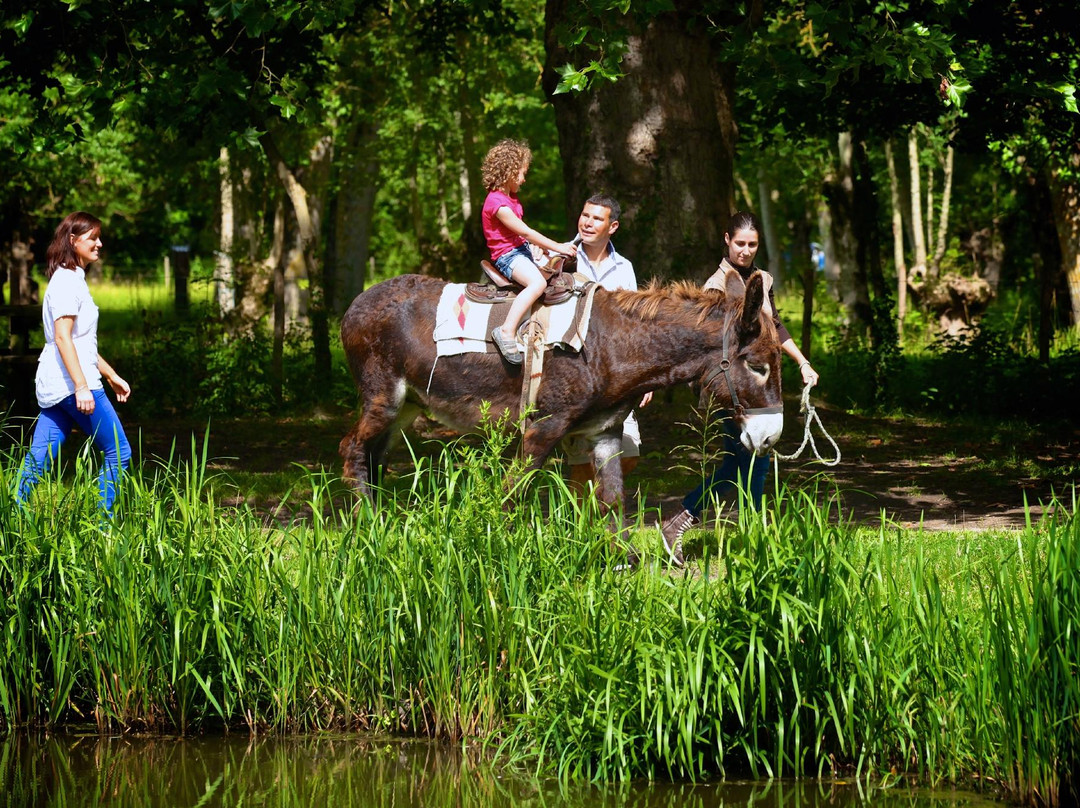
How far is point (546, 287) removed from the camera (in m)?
7.56

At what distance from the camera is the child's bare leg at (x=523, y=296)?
24.5 ft

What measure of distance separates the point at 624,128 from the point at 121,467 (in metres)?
7.43

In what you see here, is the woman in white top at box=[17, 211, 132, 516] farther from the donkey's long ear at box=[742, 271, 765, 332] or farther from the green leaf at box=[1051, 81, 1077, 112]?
the green leaf at box=[1051, 81, 1077, 112]

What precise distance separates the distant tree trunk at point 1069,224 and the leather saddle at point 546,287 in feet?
42.0

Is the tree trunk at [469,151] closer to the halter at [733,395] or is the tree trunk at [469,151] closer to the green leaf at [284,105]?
the green leaf at [284,105]

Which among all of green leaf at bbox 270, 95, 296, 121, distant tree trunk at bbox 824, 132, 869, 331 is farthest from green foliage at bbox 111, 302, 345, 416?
distant tree trunk at bbox 824, 132, 869, 331

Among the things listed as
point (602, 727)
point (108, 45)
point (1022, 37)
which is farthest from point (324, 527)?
point (1022, 37)

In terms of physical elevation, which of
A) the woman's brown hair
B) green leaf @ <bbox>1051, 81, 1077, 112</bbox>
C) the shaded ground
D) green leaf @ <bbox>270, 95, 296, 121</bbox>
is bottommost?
the shaded ground

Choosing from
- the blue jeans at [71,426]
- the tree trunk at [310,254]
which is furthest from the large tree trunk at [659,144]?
the blue jeans at [71,426]

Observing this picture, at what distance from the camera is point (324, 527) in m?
5.82

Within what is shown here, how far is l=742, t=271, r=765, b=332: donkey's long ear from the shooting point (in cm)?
687

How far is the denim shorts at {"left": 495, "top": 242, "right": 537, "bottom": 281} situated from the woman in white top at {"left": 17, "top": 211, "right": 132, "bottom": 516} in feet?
7.32

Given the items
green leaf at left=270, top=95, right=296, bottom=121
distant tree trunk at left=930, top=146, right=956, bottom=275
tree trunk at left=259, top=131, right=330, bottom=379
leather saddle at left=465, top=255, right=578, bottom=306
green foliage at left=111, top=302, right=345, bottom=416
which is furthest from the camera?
distant tree trunk at left=930, top=146, right=956, bottom=275

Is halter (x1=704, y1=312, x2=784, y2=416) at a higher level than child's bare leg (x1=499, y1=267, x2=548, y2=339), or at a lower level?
lower
